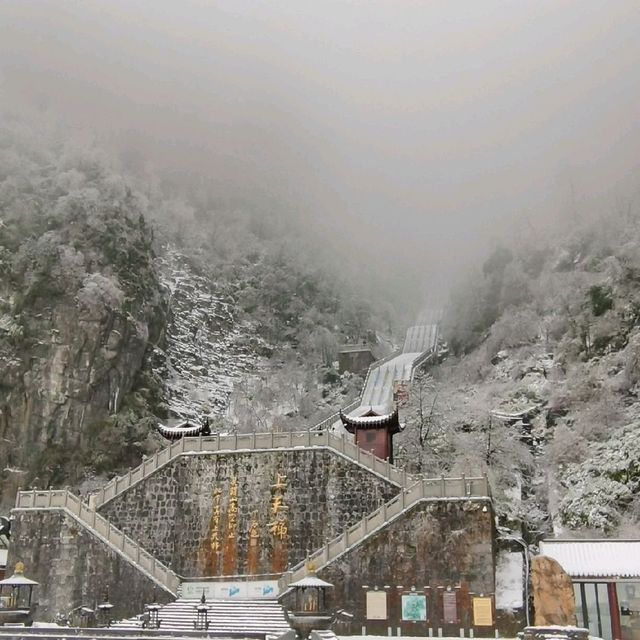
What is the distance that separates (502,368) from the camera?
59.0 metres

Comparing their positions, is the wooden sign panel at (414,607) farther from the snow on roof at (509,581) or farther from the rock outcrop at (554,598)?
the rock outcrop at (554,598)

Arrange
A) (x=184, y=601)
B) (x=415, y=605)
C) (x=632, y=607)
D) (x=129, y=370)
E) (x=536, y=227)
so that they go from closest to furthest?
(x=632, y=607) → (x=415, y=605) → (x=184, y=601) → (x=129, y=370) → (x=536, y=227)

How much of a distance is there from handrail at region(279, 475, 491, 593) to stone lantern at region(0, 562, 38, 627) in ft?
30.3

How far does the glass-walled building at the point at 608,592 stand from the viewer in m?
25.0

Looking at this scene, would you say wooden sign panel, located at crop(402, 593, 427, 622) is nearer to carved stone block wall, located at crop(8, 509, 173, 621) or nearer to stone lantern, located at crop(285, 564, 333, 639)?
stone lantern, located at crop(285, 564, 333, 639)

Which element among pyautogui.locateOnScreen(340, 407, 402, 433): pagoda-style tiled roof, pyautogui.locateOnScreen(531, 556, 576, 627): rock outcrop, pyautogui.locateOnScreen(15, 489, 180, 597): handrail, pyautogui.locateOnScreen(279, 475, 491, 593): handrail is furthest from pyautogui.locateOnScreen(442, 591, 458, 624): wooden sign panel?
pyautogui.locateOnScreen(15, 489, 180, 597): handrail

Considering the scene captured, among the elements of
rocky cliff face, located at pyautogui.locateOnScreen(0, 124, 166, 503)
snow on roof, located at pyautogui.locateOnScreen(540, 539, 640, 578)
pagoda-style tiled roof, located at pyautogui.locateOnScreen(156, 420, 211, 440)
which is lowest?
snow on roof, located at pyautogui.locateOnScreen(540, 539, 640, 578)

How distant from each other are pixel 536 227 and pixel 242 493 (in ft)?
180

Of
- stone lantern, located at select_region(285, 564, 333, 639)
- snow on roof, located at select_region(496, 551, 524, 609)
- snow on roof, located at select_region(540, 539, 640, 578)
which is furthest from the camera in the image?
snow on roof, located at select_region(496, 551, 524, 609)

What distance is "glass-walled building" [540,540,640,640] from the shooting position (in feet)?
81.9

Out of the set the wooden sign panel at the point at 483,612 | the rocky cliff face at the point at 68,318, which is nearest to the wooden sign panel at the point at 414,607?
the wooden sign panel at the point at 483,612

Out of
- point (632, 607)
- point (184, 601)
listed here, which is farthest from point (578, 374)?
A: point (184, 601)

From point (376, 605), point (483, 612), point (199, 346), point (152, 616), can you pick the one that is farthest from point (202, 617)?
point (199, 346)

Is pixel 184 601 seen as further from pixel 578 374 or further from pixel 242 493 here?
pixel 578 374
